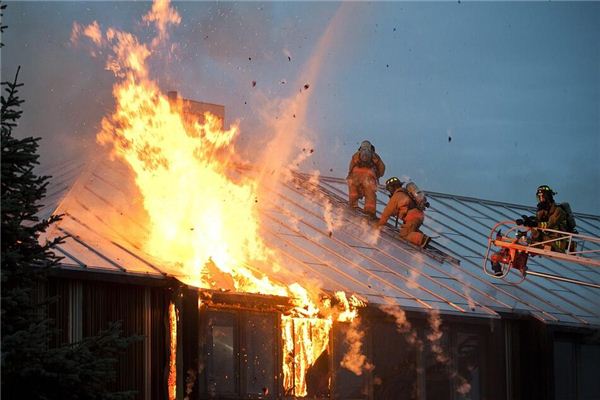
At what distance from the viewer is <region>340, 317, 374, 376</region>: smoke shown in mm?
21984

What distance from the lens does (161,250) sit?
20703mm

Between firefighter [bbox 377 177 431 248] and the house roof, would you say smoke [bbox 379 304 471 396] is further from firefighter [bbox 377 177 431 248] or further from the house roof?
firefighter [bbox 377 177 431 248]

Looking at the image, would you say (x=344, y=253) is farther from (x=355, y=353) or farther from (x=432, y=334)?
(x=355, y=353)

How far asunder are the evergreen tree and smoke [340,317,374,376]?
7113 millimetres

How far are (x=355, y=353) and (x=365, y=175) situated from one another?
29.0ft

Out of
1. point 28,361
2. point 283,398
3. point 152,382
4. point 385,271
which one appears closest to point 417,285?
point 385,271

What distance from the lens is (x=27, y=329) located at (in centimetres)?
1489

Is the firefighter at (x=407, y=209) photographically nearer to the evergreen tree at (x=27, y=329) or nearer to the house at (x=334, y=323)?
the house at (x=334, y=323)

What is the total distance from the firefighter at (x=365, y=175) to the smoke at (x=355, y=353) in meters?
8.09

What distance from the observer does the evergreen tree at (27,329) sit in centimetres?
1445

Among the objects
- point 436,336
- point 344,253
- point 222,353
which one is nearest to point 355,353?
point 436,336

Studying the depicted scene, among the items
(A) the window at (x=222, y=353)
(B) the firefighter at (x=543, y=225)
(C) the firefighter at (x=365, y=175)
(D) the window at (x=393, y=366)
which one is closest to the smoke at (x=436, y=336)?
(D) the window at (x=393, y=366)

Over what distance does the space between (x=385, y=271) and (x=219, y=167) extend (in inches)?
180

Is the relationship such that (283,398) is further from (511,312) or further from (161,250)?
(511,312)
